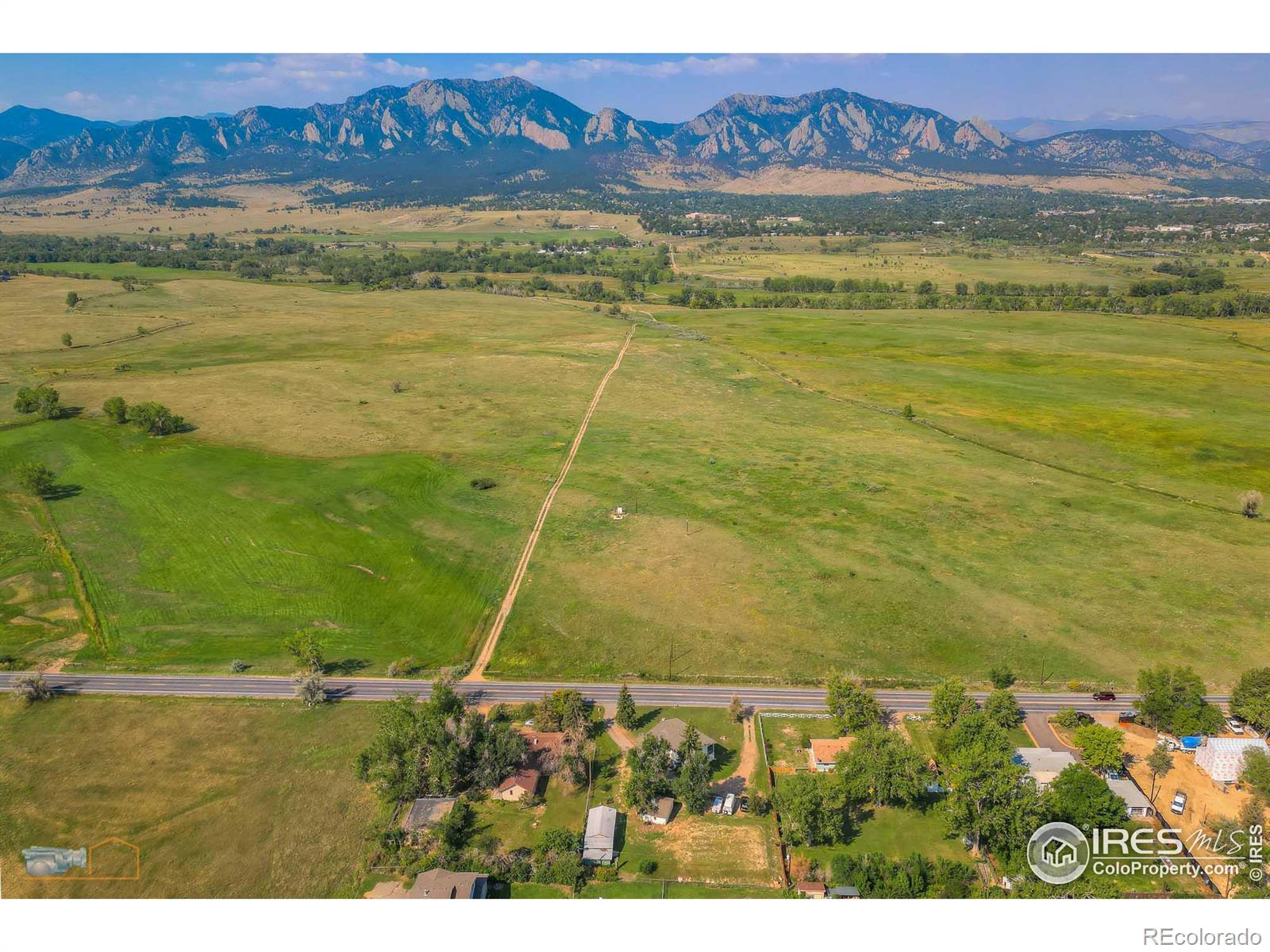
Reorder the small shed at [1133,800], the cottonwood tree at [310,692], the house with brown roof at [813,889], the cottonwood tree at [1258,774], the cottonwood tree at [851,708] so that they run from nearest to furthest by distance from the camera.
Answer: the house with brown roof at [813,889], the small shed at [1133,800], the cottonwood tree at [1258,774], the cottonwood tree at [851,708], the cottonwood tree at [310,692]

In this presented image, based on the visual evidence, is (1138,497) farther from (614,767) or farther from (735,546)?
(614,767)

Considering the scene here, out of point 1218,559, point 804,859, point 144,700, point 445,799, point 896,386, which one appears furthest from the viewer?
point 896,386

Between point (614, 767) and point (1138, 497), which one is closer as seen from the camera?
point (614, 767)

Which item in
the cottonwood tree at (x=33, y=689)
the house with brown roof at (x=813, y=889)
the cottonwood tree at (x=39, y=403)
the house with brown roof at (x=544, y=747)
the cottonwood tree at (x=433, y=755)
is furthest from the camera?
the cottonwood tree at (x=39, y=403)

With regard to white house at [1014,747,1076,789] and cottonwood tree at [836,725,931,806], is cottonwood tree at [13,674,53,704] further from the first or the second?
white house at [1014,747,1076,789]

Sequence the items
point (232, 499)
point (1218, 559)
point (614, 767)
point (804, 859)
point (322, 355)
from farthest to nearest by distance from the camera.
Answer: point (322, 355) < point (232, 499) < point (1218, 559) < point (614, 767) < point (804, 859)

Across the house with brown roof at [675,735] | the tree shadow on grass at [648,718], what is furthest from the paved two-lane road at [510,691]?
the house with brown roof at [675,735]

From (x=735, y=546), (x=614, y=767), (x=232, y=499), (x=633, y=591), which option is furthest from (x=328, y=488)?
(x=614, y=767)

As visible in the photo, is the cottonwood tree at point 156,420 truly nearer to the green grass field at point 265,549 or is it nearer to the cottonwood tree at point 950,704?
the green grass field at point 265,549
